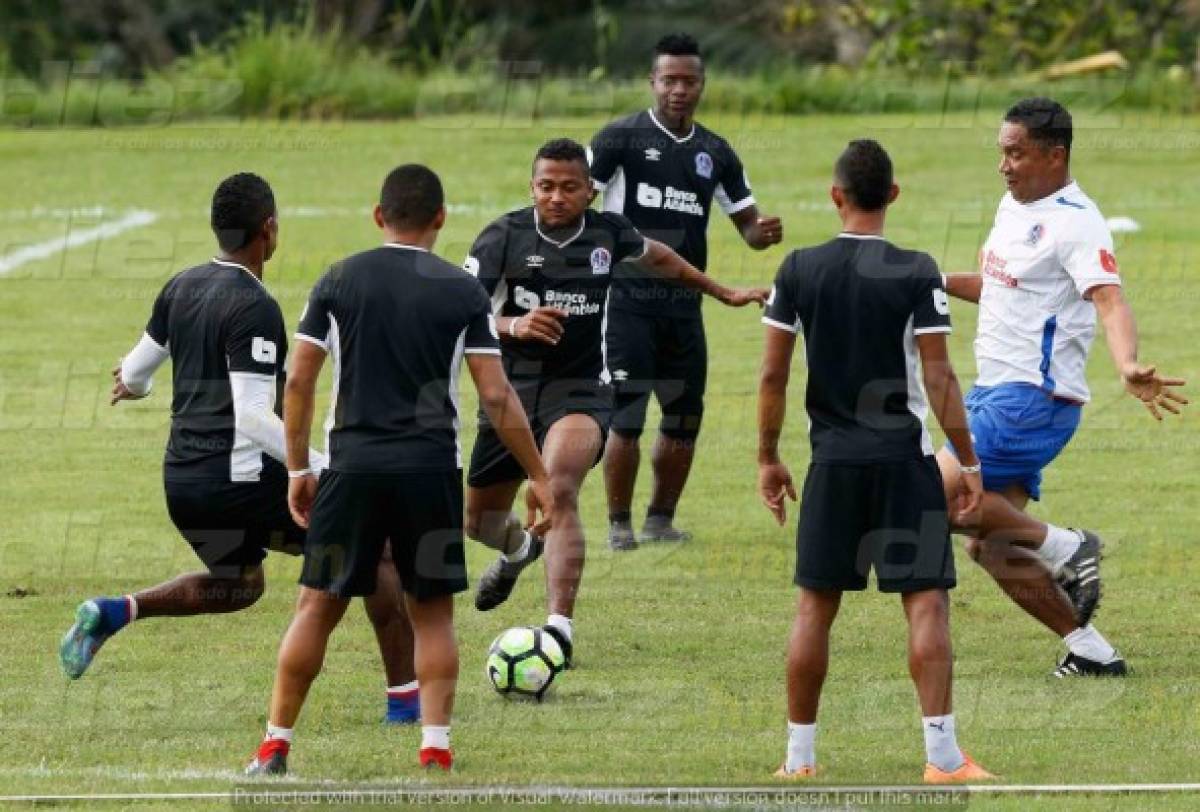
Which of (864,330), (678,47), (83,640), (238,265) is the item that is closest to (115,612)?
(83,640)

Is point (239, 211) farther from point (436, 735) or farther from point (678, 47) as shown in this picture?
point (678, 47)

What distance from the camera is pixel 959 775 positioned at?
336 inches

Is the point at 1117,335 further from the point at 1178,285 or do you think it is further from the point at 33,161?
the point at 33,161

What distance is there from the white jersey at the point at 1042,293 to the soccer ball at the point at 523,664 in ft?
7.37

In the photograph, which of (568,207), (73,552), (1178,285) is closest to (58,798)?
A: (568,207)

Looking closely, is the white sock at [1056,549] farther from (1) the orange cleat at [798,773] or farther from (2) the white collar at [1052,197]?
(1) the orange cleat at [798,773]

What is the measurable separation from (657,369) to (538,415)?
8.86 feet

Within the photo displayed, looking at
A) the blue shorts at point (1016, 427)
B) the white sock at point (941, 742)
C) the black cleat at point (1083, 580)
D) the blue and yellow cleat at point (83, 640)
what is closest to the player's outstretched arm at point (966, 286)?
the blue shorts at point (1016, 427)

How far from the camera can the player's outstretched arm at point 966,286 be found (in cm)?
1063

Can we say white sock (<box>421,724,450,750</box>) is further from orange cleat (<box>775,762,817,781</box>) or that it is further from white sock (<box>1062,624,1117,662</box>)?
white sock (<box>1062,624,1117,662</box>)

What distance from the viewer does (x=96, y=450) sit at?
16.8 meters

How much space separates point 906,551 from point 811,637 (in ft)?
1.56

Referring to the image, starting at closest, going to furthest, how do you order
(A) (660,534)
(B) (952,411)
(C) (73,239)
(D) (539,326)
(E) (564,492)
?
1. (B) (952,411)
2. (D) (539,326)
3. (E) (564,492)
4. (A) (660,534)
5. (C) (73,239)

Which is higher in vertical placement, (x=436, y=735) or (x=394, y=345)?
(x=394, y=345)
